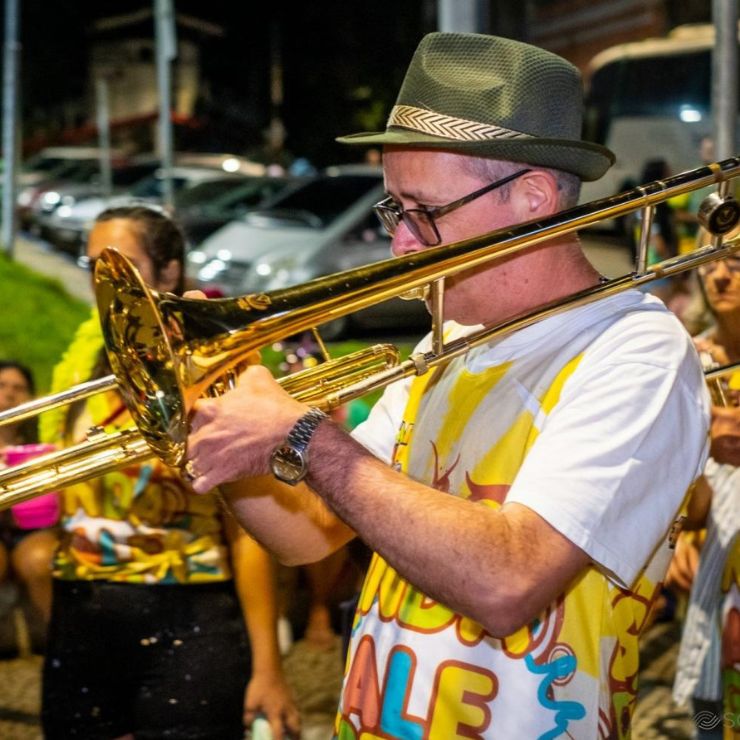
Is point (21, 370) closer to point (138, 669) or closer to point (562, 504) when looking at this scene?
point (138, 669)

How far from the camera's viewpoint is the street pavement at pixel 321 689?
4484 millimetres

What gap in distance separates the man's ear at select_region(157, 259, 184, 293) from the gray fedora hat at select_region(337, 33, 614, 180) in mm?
1251

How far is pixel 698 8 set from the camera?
2295 centimetres

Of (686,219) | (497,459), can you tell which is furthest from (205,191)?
(497,459)

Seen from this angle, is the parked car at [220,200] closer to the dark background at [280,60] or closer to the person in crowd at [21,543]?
the dark background at [280,60]

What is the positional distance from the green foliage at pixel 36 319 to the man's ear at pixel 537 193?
572cm

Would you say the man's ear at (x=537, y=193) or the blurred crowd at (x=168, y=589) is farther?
the blurred crowd at (x=168, y=589)

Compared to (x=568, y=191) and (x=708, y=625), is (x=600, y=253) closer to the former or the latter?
(x=708, y=625)

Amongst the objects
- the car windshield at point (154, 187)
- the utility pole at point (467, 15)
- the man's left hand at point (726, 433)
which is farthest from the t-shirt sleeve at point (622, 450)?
the car windshield at point (154, 187)

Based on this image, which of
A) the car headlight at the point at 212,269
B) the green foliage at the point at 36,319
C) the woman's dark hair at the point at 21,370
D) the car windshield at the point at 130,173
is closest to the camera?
the woman's dark hair at the point at 21,370

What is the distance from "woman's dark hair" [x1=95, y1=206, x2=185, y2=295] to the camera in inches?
123

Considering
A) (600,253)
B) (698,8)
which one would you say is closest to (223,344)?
(600,253)

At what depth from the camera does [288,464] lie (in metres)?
1.74

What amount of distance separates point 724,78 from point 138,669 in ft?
12.5
